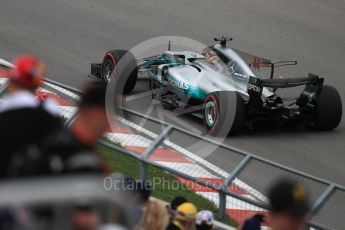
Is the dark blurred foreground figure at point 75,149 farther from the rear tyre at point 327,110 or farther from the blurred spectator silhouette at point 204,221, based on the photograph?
the rear tyre at point 327,110

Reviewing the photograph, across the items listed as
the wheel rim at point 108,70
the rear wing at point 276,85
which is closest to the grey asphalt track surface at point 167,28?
the wheel rim at point 108,70

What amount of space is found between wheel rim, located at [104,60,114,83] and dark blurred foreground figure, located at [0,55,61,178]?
369 inches

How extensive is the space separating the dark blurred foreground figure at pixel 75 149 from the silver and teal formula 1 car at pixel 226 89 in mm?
8028

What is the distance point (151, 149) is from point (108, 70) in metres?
6.10

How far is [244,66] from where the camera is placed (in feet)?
41.8

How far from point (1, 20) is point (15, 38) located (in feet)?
3.55

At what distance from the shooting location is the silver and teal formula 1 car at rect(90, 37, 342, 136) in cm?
1200

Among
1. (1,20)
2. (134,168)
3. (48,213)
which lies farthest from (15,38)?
(48,213)

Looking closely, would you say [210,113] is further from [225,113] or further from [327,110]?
[327,110]

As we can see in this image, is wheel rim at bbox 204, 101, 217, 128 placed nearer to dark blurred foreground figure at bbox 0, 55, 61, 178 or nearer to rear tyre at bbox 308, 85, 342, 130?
rear tyre at bbox 308, 85, 342, 130

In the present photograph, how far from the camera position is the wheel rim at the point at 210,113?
39.5ft

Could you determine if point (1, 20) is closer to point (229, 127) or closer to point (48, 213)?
point (229, 127)

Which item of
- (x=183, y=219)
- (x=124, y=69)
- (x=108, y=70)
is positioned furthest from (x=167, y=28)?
(x=183, y=219)

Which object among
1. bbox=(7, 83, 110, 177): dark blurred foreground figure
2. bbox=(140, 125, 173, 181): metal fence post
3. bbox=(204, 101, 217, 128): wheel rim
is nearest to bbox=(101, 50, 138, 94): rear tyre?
bbox=(204, 101, 217, 128): wheel rim
